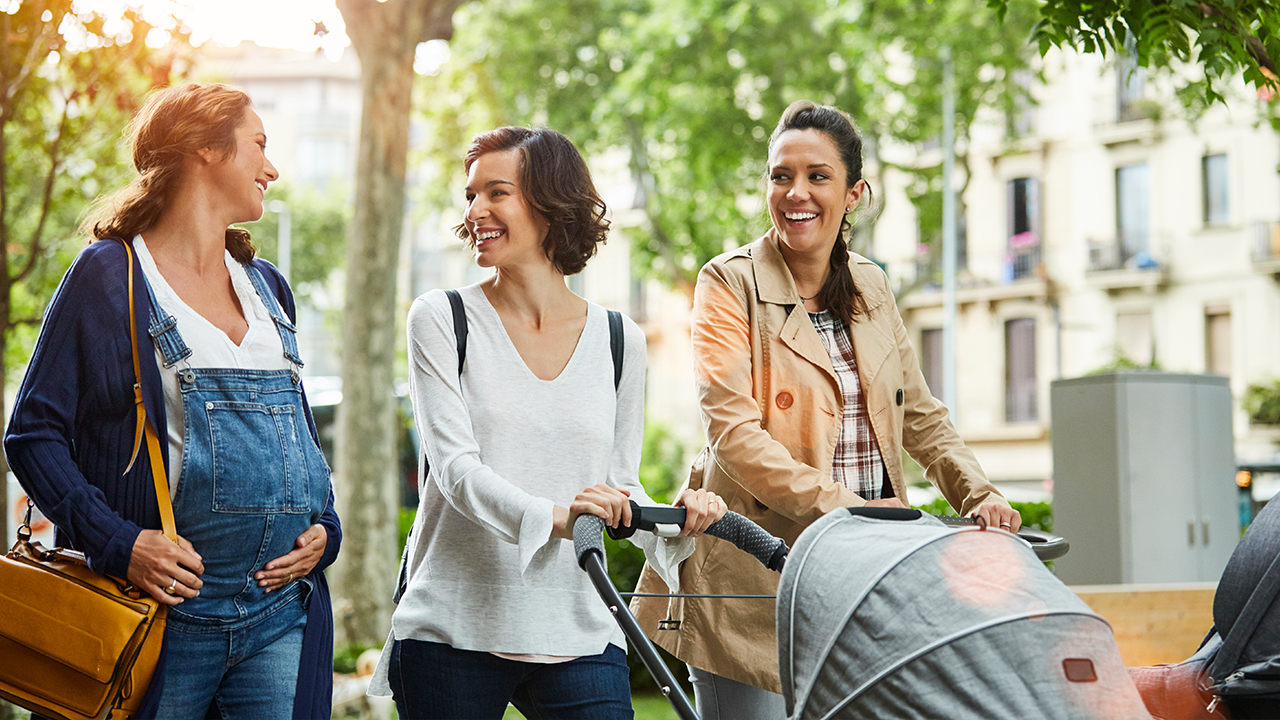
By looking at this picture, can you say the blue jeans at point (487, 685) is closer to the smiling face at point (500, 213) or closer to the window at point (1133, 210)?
the smiling face at point (500, 213)

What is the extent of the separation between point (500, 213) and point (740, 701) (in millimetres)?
1346

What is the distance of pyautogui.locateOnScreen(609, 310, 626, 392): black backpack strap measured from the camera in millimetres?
3115

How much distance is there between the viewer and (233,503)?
110 inches

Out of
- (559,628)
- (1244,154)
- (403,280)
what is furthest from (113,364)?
(403,280)

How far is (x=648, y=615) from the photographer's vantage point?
3398mm

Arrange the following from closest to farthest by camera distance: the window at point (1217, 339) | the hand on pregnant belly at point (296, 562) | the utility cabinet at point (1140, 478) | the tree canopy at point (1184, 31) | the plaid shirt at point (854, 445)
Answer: the hand on pregnant belly at point (296, 562) → the plaid shirt at point (854, 445) → the tree canopy at point (1184, 31) → the utility cabinet at point (1140, 478) → the window at point (1217, 339)

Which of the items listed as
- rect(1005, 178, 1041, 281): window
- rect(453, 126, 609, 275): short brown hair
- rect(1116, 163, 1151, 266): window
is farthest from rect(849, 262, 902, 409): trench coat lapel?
rect(1005, 178, 1041, 281): window

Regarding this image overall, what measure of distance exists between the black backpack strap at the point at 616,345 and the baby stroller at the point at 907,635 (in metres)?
0.83

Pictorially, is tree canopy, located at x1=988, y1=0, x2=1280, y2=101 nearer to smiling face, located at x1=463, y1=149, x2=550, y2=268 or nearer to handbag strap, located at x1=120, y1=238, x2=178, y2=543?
smiling face, located at x1=463, y1=149, x2=550, y2=268

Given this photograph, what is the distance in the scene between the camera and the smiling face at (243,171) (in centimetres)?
303

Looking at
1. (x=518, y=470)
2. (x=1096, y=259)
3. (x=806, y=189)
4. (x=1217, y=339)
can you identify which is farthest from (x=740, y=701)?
(x=1096, y=259)

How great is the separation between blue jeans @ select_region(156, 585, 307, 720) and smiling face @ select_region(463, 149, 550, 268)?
90 centimetres

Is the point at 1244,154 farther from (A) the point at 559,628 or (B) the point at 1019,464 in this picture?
(A) the point at 559,628

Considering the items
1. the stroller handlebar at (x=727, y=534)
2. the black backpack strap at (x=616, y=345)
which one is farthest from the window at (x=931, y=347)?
the stroller handlebar at (x=727, y=534)
